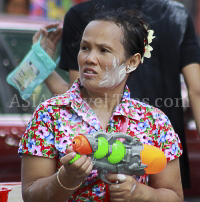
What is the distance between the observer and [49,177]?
167 cm

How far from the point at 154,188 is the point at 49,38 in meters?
1.21

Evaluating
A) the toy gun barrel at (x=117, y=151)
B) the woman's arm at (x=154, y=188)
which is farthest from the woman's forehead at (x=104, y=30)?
the woman's arm at (x=154, y=188)

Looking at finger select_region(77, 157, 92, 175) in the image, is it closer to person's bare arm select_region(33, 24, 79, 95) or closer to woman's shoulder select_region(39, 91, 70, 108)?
woman's shoulder select_region(39, 91, 70, 108)

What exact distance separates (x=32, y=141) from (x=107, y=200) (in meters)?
0.40

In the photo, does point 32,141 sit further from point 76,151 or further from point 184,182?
point 184,182

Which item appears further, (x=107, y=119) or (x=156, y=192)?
(x=107, y=119)

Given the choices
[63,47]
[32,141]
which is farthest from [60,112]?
[63,47]

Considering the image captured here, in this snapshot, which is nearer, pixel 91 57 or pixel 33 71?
pixel 91 57

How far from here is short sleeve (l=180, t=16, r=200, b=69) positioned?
2.54 m

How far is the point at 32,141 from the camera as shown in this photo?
174cm

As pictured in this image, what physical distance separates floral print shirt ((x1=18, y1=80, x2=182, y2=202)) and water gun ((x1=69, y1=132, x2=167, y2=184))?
192 mm

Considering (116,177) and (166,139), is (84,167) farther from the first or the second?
(166,139)

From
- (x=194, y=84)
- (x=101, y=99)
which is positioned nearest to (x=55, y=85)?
(x=101, y=99)

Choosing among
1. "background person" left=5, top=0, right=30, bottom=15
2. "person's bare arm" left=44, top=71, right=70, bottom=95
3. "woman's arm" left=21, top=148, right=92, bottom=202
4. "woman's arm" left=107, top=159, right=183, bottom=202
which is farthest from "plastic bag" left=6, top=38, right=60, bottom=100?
"background person" left=5, top=0, right=30, bottom=15
